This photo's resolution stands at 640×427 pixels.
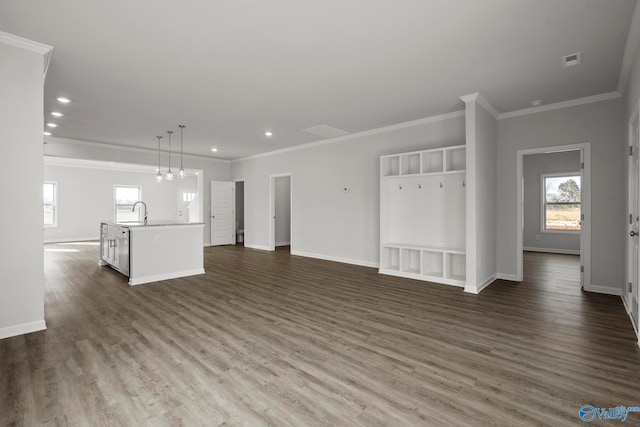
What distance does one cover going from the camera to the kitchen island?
4.92 metres

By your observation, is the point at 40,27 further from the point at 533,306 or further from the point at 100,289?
the point at 533,306

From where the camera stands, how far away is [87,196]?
35.6 feet

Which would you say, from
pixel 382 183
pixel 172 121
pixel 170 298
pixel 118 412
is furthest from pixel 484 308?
pixel 172 121

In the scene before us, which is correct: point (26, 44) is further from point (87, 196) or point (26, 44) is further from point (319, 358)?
point (87, 196)

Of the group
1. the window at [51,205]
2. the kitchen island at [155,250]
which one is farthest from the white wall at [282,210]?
the window at [51,205]

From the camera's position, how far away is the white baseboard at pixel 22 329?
2.82m

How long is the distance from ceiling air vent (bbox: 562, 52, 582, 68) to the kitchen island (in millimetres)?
5557

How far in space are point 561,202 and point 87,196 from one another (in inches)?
568

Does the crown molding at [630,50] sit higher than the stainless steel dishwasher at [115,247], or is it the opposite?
the crown molding at [630,50]

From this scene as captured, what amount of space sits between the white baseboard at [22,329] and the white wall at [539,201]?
9.94 meters

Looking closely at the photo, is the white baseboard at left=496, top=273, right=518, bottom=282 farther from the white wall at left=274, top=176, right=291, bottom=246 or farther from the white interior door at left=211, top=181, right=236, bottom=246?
the white interior door at left=211, top=181, right=236, bottom=246

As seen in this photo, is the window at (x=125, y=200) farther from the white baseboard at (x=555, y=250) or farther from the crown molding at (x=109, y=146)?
the white baseboard at (x=555, y=250)

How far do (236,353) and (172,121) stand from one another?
4.46 metres

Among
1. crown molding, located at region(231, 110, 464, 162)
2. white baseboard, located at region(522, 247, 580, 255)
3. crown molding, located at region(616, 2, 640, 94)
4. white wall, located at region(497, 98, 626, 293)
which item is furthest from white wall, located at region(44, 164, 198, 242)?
crown molding, located at region(616, 2, 640, 94)
